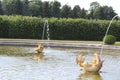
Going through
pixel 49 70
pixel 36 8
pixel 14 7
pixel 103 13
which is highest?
pixel 14 7

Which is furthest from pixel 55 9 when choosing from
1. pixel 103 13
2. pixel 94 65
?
pixel 94 65

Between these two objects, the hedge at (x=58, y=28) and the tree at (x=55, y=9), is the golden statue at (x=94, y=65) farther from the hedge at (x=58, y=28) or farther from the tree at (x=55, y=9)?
the tree at (x=55, y=9)

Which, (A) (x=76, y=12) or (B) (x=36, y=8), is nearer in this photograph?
(B) (x=36, y=8)

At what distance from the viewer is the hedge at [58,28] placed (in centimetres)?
4078

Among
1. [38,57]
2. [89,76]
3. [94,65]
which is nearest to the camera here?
[89,76]

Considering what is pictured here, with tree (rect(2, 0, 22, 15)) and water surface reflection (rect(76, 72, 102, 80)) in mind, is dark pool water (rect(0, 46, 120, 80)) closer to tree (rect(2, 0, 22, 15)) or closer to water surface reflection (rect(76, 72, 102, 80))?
water surface reflection (rect(76, 72, 102, 80))

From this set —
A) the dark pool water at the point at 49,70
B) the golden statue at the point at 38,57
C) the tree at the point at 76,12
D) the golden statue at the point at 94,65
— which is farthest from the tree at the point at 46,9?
the golden statue at the point at 94,65

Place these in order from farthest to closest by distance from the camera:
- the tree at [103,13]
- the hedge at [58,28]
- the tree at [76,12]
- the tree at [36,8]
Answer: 1. the tree at [103,13]
2. the tree at [36,8]
3. the tree at [76,12]
4. the hedge at [58,28]

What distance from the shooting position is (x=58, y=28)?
1623 inches

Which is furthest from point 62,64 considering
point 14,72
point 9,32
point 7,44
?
point 9,32

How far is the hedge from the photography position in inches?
1606

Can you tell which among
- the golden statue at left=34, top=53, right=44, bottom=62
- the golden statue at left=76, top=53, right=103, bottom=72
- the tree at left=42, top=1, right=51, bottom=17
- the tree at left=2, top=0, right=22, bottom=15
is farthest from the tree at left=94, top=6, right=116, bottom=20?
the golden statue at left=76, top=53, right=103, bottom=72

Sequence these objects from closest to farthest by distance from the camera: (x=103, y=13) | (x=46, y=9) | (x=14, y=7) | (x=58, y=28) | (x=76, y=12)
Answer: (x=58, y=28)
(x=14, y=7)
(x=46, y=9)
(x=76, y=12)
(x=103, y=13)

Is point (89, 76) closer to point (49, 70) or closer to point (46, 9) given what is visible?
point (49, 70)
